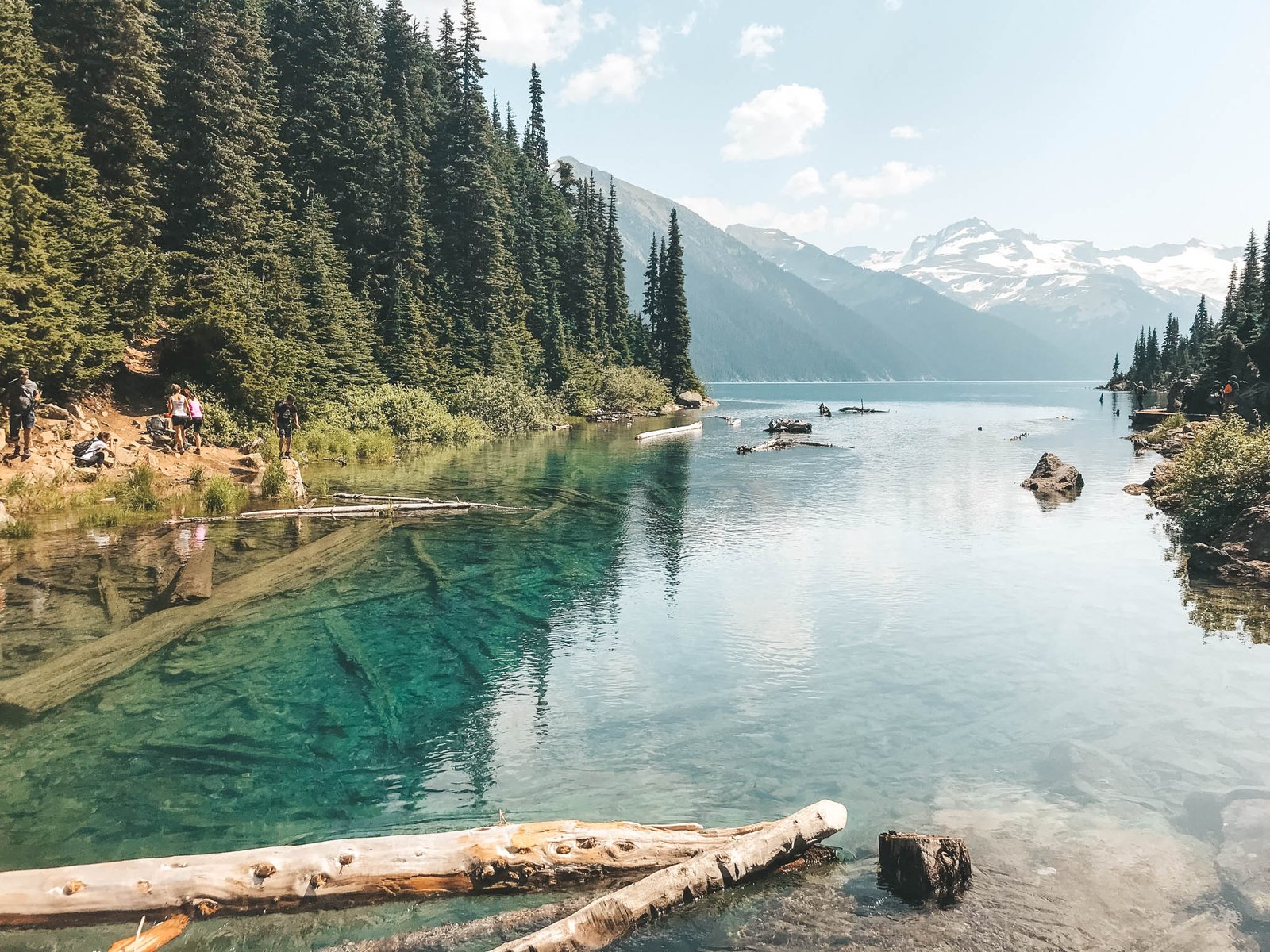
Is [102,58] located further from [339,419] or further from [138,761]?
[138,761]

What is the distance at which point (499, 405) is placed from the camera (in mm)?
70438

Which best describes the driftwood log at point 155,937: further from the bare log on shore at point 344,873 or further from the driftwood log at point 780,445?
the driftwood log at point 780,445

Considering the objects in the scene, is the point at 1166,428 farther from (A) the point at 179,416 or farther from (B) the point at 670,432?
(A) the point at 179,416

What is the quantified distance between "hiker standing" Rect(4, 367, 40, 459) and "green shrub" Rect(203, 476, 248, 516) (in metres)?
5.88

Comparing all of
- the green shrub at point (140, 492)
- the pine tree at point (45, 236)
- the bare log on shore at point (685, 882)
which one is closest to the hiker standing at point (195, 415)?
the pine tree at point (45, 236)

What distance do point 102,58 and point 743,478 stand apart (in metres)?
39.8

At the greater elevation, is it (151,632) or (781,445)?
(781,445)

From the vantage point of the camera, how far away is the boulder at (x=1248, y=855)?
27.2ft

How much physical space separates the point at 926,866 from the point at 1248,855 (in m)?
4.35

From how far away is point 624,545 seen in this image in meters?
26.3

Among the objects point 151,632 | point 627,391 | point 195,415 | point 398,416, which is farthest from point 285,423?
point 627,391

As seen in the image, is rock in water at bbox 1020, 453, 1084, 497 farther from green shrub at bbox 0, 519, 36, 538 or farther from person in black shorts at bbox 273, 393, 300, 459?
green shrub at bbox 0, 519, 36, 538

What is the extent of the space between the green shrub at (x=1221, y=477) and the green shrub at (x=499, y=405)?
51217mm

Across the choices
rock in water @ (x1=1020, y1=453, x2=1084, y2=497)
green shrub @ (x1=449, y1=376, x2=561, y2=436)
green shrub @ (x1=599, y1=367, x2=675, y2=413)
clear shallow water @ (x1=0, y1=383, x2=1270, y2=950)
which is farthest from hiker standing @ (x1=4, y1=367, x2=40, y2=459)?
green shrub @ (x1=599, y1=367, x2=675, y2=413)
